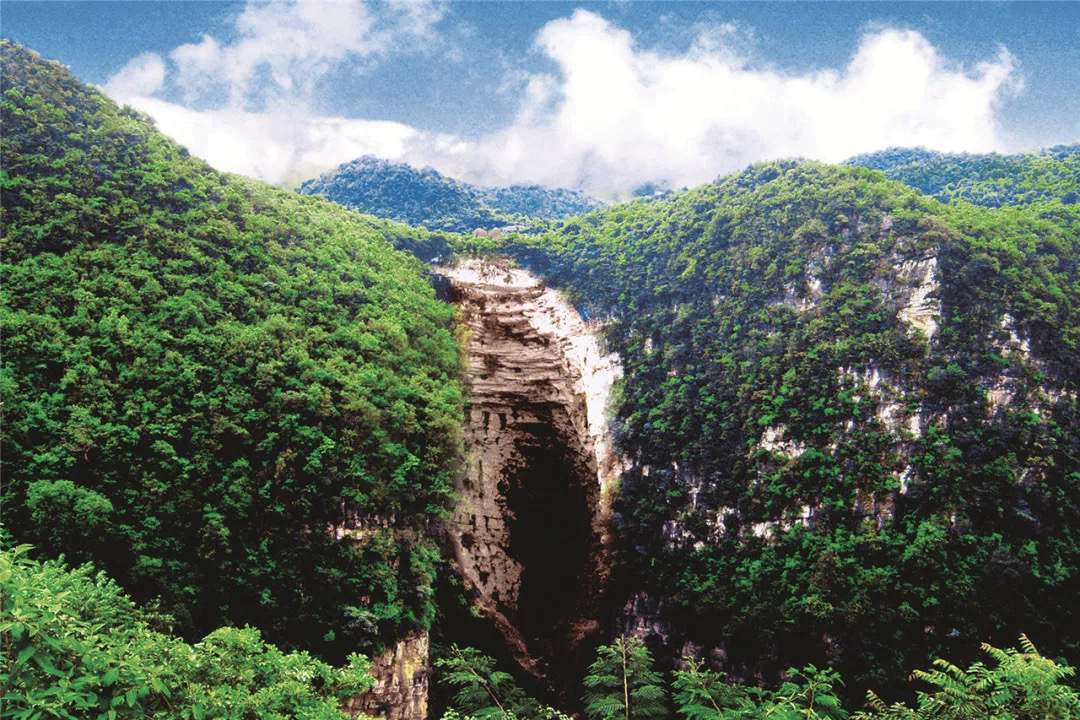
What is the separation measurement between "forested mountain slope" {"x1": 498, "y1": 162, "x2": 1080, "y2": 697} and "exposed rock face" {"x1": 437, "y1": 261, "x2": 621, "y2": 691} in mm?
1087

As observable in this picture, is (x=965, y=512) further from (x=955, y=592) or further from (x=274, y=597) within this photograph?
(x=274, y=597)

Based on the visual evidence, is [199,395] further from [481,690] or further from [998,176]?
[998,176]

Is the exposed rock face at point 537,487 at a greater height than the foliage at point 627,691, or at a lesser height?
greater

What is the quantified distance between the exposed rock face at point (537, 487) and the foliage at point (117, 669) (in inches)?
398

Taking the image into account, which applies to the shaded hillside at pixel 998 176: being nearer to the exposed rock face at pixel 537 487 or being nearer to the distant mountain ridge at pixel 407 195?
the exposed rock face at pixel 537 487

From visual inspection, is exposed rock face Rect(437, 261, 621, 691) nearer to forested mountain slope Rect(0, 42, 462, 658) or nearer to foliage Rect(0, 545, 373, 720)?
forested mountain slope Rect(0, 42, 462, 658)

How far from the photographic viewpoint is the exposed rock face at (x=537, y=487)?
1945cm

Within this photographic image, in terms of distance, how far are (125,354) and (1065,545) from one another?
20.6 m

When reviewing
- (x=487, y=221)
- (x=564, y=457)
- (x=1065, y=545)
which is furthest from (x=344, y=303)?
(x=1065, y=545)

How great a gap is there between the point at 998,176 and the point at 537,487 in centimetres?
2123

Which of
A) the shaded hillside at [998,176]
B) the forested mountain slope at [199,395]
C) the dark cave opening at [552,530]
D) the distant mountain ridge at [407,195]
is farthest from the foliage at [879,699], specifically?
the distant mountain ridge at [407,195]

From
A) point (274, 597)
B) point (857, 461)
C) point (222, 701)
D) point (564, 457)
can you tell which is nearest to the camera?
point (222, 701)

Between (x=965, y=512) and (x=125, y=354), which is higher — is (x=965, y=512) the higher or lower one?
the lower one

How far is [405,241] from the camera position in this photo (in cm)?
2570
